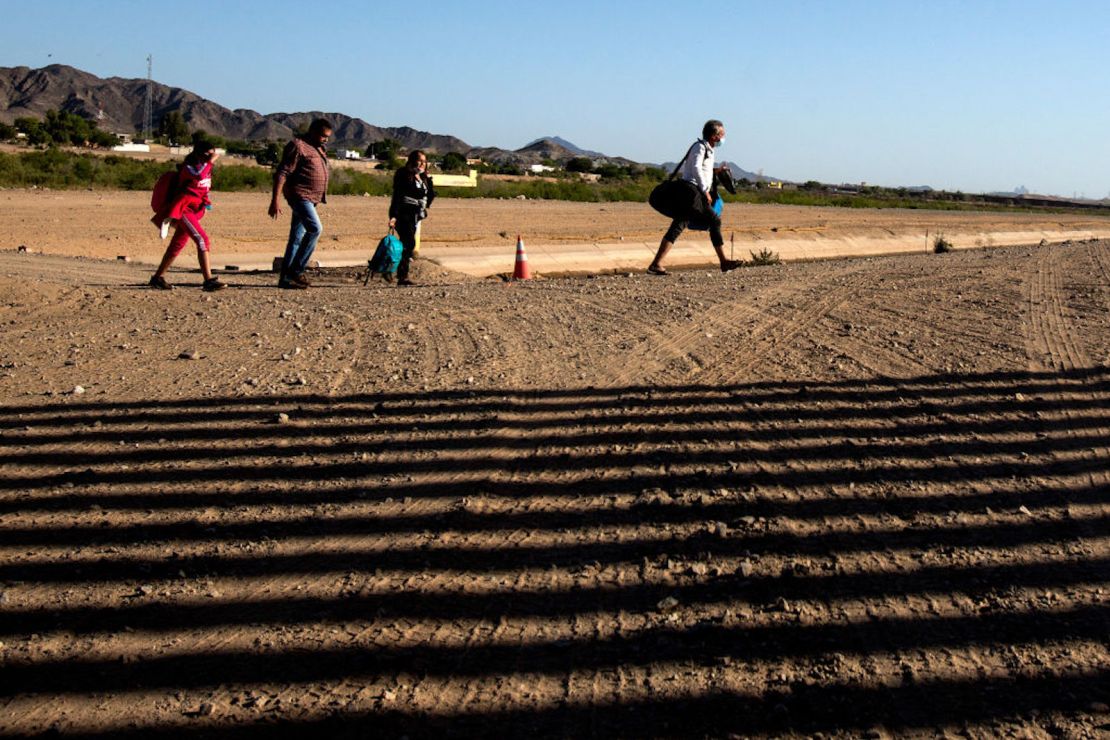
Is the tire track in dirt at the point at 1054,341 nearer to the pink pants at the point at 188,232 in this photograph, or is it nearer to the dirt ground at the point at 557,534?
the dirt ground at the point at 557,534

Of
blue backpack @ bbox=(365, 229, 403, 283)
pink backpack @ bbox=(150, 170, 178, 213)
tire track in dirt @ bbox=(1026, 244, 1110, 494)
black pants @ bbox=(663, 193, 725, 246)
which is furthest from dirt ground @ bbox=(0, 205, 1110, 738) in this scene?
blue backpack @ bbox=(365, 229, 403, 283)

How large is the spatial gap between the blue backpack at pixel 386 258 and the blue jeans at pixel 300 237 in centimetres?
127

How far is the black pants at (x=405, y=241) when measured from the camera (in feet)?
50.6

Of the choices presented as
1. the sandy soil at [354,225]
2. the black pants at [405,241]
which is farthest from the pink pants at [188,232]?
the sandy soil at [354,225]

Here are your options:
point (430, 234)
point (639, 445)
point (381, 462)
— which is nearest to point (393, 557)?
point (381, 462)

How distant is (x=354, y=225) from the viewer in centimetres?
2891

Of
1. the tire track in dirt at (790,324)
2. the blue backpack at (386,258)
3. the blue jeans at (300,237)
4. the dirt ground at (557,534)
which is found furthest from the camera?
the blue backpack at (386,258)

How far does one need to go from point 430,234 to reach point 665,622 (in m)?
25.0

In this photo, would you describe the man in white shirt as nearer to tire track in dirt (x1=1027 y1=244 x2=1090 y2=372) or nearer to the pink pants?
tire track in dirt (x1=1027 y1=244 x2=1090 y2=372)

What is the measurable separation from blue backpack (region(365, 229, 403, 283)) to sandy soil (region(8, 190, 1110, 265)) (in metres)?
5.40

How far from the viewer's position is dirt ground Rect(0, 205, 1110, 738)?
3.89 m

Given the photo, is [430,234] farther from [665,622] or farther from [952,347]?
[665,622]

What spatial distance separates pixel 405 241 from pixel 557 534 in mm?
10806

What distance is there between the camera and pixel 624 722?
12.2ft
